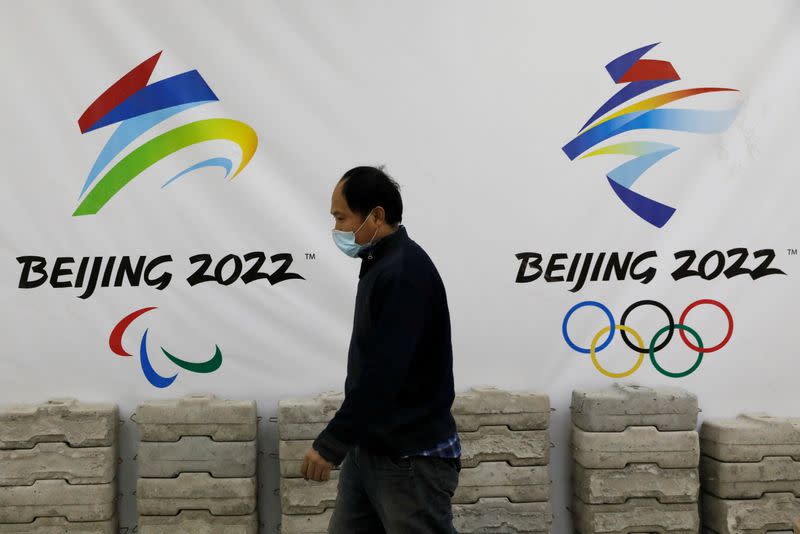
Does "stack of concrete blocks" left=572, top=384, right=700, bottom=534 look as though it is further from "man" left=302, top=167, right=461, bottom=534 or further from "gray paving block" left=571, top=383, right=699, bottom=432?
"man" left=302, top=167, right=461, bottom=534

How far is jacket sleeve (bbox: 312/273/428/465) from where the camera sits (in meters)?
2.62

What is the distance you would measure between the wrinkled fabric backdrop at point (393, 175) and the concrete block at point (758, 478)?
1.27 feet

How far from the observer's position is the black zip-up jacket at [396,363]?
8.63ft

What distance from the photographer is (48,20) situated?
418cm

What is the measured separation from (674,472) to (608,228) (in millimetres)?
1221

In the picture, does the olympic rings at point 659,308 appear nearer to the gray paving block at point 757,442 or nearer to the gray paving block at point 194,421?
the gray paving block at point 757,442

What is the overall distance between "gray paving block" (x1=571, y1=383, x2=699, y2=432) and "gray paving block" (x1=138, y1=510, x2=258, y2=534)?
66.2 inches

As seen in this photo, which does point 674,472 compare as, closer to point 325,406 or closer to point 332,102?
point 325,406

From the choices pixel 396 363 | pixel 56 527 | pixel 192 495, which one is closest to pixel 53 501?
pixel 56 527

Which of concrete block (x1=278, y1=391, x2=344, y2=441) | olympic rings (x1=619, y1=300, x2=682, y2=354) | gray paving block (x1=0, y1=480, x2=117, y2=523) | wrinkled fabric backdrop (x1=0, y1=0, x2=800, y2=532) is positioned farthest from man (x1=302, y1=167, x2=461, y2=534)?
olympic rings (x1=619, y1=300, x2=682, y2=354)

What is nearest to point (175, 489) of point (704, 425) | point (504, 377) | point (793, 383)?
point (504, 377)

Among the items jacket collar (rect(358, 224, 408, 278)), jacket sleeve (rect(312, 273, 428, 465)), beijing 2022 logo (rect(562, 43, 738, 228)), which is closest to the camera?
jacket sleeve (rect(312, 273, 428, 465))

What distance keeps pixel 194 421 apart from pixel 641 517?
2.15m

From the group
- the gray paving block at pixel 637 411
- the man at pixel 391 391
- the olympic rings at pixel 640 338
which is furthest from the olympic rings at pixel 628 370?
the man at pixel 391 391
